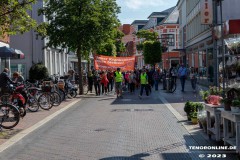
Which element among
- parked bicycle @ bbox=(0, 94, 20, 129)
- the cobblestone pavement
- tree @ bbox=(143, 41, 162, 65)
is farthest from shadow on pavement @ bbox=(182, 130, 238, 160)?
tree @ bbox=(143, 41, 162, 65)

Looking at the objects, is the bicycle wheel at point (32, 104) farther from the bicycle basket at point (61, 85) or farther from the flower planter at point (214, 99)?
the flower planter at point (214, 99)

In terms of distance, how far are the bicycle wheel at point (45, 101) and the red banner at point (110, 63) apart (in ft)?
37.8

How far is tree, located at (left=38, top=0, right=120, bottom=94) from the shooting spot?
81.3 ft

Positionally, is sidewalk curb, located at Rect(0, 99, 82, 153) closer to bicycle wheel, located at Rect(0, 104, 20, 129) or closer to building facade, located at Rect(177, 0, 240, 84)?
bicycle wheel, located at Rect(0, 104, 20, 129)

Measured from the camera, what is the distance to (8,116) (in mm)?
11930

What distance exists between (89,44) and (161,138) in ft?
52.4

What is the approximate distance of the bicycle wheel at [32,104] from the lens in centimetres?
1625

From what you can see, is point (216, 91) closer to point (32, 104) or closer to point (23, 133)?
point (23, 133)

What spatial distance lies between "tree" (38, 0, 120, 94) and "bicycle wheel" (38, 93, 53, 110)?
8261mm

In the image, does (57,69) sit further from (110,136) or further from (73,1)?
(110,136)

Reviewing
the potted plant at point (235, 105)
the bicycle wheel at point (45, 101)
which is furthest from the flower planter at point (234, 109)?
the bicycle wheel at point (45, 101)

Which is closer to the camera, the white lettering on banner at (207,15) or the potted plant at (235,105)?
the potted plant at (235,105)

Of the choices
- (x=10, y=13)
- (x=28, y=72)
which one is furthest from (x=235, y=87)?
(x=28, y=72)

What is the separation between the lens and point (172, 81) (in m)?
27.8
